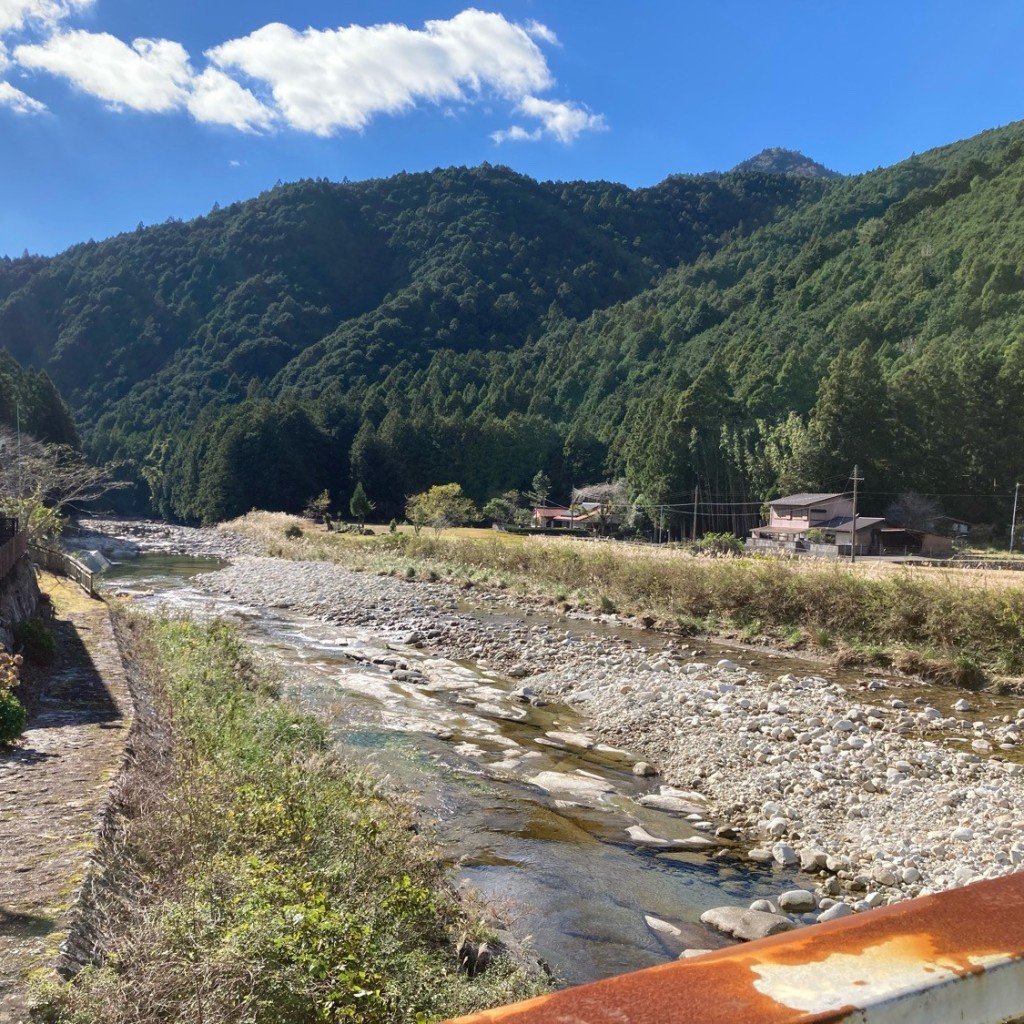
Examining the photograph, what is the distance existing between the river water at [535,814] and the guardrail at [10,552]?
231 inches

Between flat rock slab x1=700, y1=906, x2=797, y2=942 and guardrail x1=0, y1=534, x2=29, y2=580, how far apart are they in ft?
46.4

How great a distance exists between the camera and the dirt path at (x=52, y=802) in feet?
14.7

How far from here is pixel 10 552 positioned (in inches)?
630

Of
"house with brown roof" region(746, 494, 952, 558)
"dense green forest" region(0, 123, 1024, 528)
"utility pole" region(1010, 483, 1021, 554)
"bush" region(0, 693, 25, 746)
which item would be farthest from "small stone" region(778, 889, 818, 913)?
"dense green forest" region(0, 123, 1024, 528)

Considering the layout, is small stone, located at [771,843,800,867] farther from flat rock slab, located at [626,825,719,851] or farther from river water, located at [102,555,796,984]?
flat rock slab, located at [626,825,719,851]

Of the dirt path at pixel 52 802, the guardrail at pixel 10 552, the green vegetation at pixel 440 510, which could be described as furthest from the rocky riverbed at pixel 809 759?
the green vegetation at pixel 440 510

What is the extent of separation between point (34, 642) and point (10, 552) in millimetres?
3464

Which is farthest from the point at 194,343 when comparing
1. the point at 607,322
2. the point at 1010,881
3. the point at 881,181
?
the point at 1010,881

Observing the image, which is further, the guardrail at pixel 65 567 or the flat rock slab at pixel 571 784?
the guardrail at pixel 65 567

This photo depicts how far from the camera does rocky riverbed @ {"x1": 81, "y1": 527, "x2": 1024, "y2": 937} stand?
7.96 m

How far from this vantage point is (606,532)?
6844 cm

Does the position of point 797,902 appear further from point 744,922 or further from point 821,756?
point 821,756

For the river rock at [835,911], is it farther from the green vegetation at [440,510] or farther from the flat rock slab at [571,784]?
the green vegetation at [440,510]

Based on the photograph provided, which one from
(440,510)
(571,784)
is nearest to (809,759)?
(571,784)
